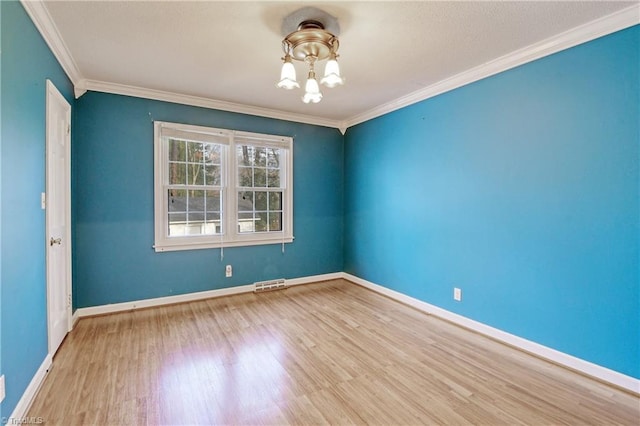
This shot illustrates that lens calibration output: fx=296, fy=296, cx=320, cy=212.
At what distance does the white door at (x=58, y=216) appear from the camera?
7.48 feet

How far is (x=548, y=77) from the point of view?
2396 millimetres

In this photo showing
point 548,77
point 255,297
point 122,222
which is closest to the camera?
point 548,77

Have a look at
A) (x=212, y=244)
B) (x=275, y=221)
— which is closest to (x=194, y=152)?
(x=212, y=244)

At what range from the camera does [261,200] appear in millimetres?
4293

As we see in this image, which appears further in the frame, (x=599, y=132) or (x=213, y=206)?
(x=213, y=206)

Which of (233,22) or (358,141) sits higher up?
(233,22)

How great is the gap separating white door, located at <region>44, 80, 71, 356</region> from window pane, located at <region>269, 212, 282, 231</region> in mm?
2283

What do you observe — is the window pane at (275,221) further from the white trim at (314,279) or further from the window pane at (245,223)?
the white trim at (314,279)

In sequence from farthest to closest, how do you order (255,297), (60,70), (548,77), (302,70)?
1. (255,297)
2. (302,70)
3. (60,70)
4. (548,77)

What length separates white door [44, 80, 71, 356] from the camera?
2.28m

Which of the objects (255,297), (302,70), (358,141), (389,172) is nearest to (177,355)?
(255,297)

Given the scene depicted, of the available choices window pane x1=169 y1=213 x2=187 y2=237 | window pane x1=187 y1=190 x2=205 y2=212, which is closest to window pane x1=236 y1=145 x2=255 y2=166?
window pane x1=187 y1=190 x2=205 y2=212

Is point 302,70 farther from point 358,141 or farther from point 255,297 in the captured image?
point 255,297

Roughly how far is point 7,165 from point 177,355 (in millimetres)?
1744
